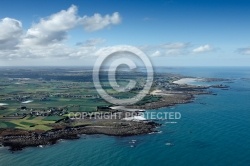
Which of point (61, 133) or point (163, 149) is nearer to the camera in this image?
point (163, 149)

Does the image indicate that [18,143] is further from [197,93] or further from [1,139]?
[197,93]

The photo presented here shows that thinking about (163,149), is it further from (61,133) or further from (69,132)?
(61,133)

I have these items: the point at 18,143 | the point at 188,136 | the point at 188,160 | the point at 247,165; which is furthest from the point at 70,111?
the point at 247,165

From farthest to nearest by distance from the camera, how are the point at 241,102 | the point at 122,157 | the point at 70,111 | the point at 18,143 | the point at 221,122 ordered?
1. the point at 241,102
2. the point at 70,111
3. the point at 221,122
4. the point at 18,143
5. the point at 122,157

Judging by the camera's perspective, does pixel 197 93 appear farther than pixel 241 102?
Yes

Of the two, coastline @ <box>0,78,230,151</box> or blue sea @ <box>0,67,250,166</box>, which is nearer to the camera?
blue sea @ <box>0,67,250,166</box>

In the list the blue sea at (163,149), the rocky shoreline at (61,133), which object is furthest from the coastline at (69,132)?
the blue sea at (163,149)

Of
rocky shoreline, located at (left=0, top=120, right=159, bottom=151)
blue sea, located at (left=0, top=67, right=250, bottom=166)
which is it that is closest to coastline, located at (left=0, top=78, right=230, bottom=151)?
rocky shoreline, located at (left=0, top=120, right=159, bottom=151)

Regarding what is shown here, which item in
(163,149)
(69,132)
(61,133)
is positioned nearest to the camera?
(163,149)

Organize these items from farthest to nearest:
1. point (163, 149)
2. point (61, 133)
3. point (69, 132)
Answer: point (69, 132) < point (61, 133) < point (163, 149)

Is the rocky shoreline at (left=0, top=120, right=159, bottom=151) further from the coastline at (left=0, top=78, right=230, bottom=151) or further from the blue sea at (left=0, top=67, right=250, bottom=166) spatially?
the blue sea at (left=0, top=67, right=250, bottom=166)

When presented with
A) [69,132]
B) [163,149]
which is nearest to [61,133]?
[69,132]
